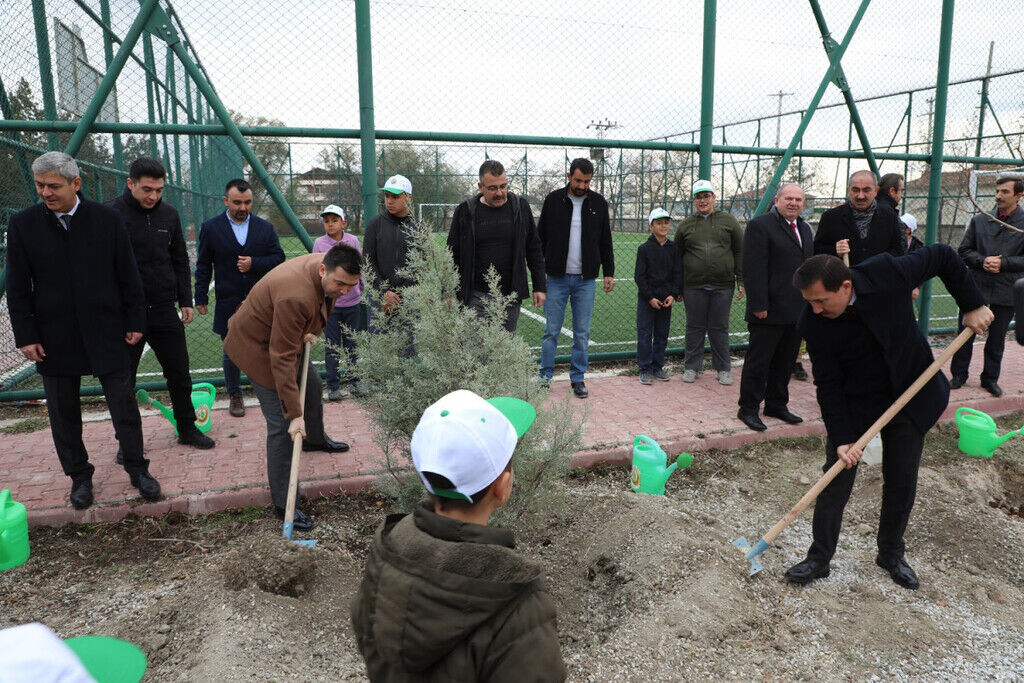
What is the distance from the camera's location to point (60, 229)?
151 inches

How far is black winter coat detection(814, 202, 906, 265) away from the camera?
5.65m

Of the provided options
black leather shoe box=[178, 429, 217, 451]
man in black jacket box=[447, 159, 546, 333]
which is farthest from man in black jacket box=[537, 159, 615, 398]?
black leather shoe box=[178, 429, 217, 451]

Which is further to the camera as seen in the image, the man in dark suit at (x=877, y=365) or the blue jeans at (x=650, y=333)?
the blue jeans at (x=650, y=333)

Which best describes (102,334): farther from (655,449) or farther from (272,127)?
(655,449)

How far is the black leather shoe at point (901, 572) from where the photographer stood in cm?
343

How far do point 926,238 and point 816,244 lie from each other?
314cm

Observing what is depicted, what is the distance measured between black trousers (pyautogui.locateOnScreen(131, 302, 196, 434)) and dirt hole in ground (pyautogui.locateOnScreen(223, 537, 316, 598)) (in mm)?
2077

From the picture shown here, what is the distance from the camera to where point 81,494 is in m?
4.00

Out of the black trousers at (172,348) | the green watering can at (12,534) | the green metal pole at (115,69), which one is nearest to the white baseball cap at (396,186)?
the black trousers at (172,348)

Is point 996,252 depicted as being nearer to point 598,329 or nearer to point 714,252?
point 714,252

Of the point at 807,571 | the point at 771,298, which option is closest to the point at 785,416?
the point at 771,298

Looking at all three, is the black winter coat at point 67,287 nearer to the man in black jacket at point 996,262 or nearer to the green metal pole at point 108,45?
the green metal pole at point 108,45

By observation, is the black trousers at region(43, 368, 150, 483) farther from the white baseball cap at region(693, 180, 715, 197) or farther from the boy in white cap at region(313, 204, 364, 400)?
the white baseball cap at region(693, 180, 715, 197)

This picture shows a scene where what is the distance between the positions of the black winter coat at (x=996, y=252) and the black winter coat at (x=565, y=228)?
3.63m
